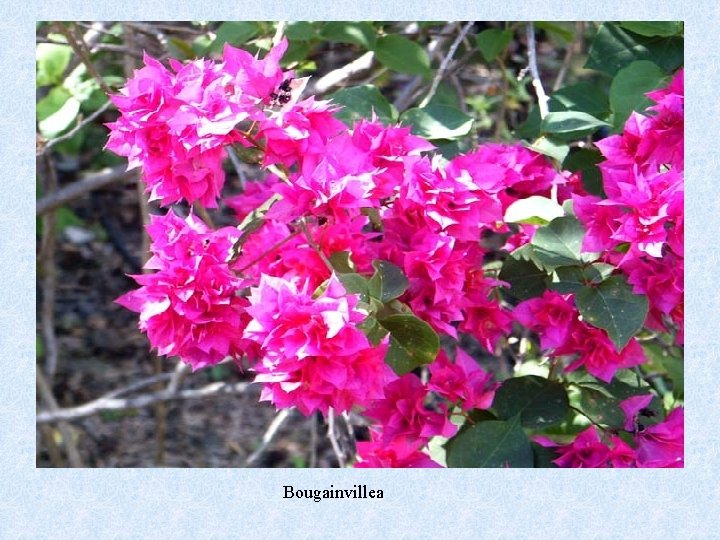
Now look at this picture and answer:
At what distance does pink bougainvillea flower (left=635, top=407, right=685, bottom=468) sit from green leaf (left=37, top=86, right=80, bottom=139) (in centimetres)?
89

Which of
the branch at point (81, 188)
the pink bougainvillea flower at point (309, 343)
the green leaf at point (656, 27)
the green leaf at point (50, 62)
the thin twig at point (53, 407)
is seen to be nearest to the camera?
the pink bougainvillea flower at point (309, 343)

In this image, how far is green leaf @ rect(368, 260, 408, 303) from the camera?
905 millimetres

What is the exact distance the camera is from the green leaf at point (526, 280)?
3.53ft

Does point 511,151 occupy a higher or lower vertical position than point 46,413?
higher

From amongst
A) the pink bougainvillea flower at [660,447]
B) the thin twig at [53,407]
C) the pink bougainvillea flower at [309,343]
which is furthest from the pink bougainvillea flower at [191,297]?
the thin twig at [53,407]

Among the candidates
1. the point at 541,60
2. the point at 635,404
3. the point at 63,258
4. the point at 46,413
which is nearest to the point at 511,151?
the point at 635,404

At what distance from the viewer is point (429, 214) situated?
0.95 m

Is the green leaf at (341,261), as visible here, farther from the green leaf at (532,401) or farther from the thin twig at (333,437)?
the thin twig at (333,437)

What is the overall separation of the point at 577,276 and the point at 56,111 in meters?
0.88

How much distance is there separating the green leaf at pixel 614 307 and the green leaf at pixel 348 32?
0.47 metres

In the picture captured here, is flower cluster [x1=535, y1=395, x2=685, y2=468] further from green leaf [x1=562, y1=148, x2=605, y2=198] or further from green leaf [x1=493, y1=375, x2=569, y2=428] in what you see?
green leaf [x1=562, y1=148, x2=605, y2=198]

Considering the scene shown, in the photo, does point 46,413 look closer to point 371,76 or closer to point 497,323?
point 371,76

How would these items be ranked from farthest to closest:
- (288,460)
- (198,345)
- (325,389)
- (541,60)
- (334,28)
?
(541,60), (288,460), (334,28), (198,345), (325,389)

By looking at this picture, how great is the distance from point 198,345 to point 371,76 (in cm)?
72
